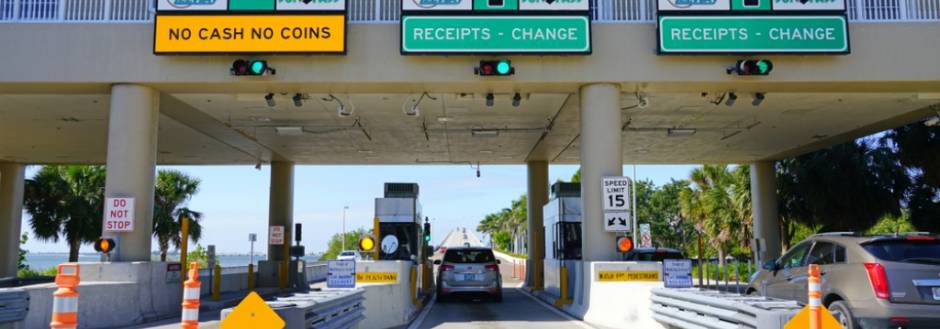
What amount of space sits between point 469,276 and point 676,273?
25.1ft

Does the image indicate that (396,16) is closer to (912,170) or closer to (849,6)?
(849,6)

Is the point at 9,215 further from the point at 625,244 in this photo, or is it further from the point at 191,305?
the point at 191,305

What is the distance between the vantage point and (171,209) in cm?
3569

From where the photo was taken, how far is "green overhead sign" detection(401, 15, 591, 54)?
15.6 metres

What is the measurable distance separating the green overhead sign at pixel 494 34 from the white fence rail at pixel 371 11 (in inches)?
27.5

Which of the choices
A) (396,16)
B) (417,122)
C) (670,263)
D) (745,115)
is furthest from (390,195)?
(670,263)

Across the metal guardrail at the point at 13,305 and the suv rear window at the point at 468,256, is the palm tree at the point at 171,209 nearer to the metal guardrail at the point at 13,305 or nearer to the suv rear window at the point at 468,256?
the suv rear window at the point at 468,256

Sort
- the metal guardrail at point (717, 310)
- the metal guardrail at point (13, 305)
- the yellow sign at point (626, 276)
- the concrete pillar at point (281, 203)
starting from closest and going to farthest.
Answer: the metal guardrail at point (717, 310) → the metal guardrail at point (13, 305) → the yellow sign at point (626, 276) → the concrete pillar at point (281, 203)

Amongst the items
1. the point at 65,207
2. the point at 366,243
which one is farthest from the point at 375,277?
the point at 65,207

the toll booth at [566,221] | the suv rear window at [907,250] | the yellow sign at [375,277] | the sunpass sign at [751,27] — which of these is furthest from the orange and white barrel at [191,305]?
the toll booth at [566,221]

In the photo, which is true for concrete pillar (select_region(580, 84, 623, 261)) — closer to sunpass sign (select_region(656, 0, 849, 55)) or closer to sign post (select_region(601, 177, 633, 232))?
sign post (select_region(601, 177, 633, 232))

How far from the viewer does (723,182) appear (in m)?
37.2

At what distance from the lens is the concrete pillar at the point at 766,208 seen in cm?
2722

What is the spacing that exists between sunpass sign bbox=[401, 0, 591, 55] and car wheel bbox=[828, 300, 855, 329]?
7175 millimetres
